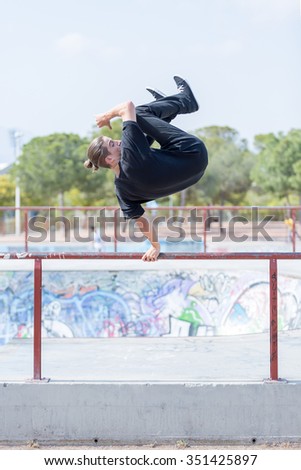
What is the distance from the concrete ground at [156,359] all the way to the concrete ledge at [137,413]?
0.61 ft

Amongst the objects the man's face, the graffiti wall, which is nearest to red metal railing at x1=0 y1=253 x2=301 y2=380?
the man's face

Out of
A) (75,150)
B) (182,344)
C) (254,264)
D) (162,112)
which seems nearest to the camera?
(162,112)

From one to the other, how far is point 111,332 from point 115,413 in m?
7.29

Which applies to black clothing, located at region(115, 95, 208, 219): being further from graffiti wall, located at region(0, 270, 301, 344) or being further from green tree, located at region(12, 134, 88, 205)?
green tree, located at region(12, 134, 88, 205)

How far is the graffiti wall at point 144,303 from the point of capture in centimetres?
1237

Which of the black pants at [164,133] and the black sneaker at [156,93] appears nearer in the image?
the black pants at [164,133]

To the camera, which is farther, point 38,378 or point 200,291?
point 200,291

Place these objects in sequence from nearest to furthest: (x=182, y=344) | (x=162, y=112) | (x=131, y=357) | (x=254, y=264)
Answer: (x=162, y=112) → (x=131, y=357) → (x=182, y=344) → (x=254, y=264)

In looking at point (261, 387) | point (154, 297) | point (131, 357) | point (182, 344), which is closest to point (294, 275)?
point (154, 297)

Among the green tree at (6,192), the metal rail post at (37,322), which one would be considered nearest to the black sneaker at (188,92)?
the metal rail post at (37,322)

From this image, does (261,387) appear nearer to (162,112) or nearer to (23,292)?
(162,112)

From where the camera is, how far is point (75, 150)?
155 ft

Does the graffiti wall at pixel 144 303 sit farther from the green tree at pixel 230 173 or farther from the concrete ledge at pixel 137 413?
the green tree at pixel 230 173

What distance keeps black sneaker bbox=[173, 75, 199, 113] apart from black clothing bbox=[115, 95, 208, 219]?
0.52ft
